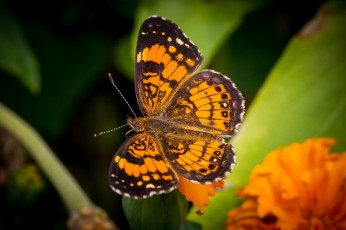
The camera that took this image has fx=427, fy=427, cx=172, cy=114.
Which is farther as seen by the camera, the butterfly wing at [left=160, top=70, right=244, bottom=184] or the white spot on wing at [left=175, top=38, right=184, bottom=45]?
the white spot on wing at [left=175, top=38, right=184, bottom=45]

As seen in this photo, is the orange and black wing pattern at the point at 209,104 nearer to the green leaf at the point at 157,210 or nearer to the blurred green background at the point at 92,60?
the green leaf at the point at 157,210

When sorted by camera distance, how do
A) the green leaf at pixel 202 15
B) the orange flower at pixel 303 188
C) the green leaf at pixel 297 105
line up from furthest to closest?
the green leaf at pixel 202 15, the green leaf at pixel 297 105, the orange flower at pixel 303 188

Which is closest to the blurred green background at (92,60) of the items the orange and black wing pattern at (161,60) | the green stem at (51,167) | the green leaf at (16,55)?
the green leaf at (16,55)

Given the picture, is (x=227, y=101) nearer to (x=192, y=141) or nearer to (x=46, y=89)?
(x=192, y=141)

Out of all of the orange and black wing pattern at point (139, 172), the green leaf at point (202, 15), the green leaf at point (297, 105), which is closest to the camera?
the orange and black wing pattern at point (139, 172)

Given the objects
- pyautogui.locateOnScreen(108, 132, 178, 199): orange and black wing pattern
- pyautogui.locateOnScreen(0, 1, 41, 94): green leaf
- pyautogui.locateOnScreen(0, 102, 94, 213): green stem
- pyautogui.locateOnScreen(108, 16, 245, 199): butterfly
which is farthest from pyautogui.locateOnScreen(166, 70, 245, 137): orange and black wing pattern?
pyautogui.locateOnScreen(0, 1, 41, 94): green leaf

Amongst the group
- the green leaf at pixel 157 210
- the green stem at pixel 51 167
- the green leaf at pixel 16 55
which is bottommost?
the green stem at pixel 51 167

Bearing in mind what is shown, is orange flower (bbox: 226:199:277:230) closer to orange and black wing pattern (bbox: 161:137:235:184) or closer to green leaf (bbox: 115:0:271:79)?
orange and black wing pattern (bbox: 161:137:235:184)
